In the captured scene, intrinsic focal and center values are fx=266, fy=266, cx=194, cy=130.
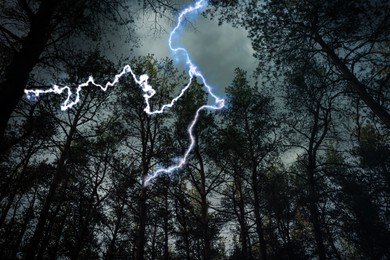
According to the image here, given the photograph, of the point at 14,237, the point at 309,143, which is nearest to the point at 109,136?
the point at 309,143

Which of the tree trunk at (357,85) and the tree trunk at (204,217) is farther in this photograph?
the tree trunk at (204,217)

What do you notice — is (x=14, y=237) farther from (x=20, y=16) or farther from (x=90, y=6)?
(x=90, y=6)

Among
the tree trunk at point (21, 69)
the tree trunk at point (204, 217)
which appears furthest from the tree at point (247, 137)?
the tree trunk at point (21, 69)

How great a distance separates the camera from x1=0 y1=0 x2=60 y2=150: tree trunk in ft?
10.4

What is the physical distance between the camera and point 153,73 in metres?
15.6

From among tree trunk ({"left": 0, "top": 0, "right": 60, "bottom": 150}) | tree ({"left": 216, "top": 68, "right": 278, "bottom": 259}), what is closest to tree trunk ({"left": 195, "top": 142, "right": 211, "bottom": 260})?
tree ({"left": 216, "top": 68, "right": 278, "bottom": 259})

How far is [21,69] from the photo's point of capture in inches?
139

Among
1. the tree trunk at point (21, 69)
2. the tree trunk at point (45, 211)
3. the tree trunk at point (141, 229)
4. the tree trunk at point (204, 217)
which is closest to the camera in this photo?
the tree trunk at point (21, 69)

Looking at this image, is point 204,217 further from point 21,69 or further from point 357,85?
point 21,69

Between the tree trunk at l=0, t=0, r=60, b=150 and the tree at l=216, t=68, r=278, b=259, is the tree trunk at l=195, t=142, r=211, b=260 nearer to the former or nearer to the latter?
the tree at l=216, t=68, r=278, b=259

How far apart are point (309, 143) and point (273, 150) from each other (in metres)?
1.96

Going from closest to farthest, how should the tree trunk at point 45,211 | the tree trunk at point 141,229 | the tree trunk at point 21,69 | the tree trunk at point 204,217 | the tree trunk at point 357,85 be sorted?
the tree trunk at point 21,69 → the tree trunk at point 357,85 → the tree trunk at point 45,211 → the tree trunk at point 141,229 → the tree trunk at point 204,217

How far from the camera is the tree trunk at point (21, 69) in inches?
125

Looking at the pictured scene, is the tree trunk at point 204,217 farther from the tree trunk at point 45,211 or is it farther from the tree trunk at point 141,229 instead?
the tree trunk at point 45,211
